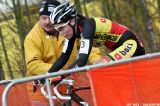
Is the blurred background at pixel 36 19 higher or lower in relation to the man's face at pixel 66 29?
lower

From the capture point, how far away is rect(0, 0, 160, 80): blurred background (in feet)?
85.0

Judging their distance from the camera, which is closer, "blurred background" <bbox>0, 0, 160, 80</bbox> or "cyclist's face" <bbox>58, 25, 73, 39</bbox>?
"cyclist's face" <bbox>58, 25, 73, 39</bbox>

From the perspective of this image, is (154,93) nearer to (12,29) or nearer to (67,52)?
(67,52)

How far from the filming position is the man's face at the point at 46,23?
291 inches

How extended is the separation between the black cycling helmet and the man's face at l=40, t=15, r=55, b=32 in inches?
46.4

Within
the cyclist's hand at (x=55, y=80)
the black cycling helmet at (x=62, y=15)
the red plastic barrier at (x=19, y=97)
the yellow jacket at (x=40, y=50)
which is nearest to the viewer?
the cyclist's hand at (x=55, y=80)

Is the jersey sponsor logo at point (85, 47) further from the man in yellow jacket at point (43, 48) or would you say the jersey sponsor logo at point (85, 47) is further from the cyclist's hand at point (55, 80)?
the man in yellow jacket at point (43, 48)

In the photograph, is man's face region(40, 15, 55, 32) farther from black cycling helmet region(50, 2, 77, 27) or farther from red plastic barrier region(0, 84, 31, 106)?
black cycling helmet region(50, 2, 77, 27)

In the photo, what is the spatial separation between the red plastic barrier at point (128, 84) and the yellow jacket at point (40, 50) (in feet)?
6.02

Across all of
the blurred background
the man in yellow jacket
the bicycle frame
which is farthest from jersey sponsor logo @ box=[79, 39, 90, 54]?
the blurred background

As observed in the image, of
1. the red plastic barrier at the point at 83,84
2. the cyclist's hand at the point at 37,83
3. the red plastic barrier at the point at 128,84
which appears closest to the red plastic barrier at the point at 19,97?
the cyclist's hand at the point at 37,83

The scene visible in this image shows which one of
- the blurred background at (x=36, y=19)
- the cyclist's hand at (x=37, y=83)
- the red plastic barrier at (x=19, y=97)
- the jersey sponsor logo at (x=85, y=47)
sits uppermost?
the jersey sponsor logo at (x=85, y=47)

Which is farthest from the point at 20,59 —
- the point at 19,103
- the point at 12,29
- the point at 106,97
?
the point at 106,97

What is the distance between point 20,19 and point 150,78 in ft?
69.1
